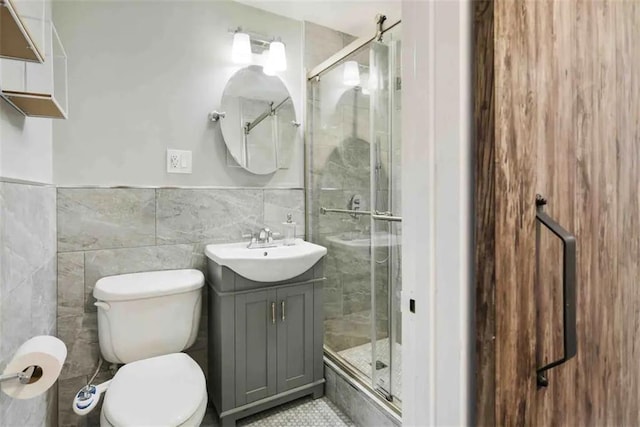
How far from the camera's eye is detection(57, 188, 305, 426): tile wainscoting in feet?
5.07

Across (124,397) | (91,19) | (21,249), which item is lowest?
(124,397)

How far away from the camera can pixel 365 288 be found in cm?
204

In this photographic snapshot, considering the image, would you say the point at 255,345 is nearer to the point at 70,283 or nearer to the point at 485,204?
the point at 70,283

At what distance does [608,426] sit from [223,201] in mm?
1743

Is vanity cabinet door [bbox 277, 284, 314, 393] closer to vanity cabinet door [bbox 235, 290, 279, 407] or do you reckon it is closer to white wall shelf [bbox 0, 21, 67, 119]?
vanity cabinet door [bbox 235, 290, 279, 407]

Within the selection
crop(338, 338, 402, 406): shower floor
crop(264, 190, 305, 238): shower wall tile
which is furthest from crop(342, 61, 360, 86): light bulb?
crop(338, 338, 402, 406): shower floor

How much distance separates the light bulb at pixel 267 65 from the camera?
6.63ft

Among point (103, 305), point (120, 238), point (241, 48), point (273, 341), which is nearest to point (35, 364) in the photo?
point (103, 305)

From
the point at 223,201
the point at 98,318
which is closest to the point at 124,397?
the point at 98,318

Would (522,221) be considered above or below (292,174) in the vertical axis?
below

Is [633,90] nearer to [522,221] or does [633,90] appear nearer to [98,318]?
[522,221]

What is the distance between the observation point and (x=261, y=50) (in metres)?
2.04

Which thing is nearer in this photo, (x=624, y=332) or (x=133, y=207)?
(x=624, y=332)

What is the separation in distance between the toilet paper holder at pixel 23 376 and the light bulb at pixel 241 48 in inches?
66.7
